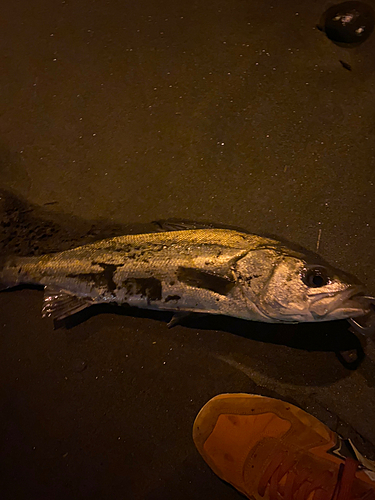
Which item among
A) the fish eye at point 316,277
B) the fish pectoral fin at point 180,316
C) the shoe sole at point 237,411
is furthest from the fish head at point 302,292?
the shoe sole at point 237,411

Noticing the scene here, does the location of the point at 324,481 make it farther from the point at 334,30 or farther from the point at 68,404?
the point at 334,30

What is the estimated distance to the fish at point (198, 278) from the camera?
7.55ft

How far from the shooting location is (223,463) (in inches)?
107

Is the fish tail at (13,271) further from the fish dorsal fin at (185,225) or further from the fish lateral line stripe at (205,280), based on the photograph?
the fish lateral line stripe at (205,280)

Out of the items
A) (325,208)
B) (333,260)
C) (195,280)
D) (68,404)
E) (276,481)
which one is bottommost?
(68,404)

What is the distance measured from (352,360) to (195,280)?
1.68 m

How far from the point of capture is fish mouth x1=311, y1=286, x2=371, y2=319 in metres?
2.25

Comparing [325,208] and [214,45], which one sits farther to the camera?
[214,45]

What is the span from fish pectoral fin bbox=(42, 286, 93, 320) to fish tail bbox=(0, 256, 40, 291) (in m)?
0.23

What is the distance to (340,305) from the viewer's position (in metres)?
2.25

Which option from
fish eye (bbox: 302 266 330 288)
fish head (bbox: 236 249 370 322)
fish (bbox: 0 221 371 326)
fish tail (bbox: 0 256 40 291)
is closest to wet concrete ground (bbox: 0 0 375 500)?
fish tail (bbox: 0 256 40 291)

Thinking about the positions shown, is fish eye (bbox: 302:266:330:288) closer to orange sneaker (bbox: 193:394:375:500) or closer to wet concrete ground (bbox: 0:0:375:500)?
wet concrete ground (bbox: 0:0:375:500)

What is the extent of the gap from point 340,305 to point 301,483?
65.7 inches

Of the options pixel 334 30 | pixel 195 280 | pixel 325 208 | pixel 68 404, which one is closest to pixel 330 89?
pixel 334 30
